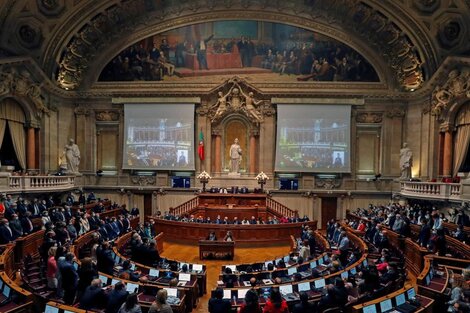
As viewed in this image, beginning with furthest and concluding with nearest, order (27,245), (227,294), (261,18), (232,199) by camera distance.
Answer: (261,18) < (232,199) < (27,245) < (227,294)

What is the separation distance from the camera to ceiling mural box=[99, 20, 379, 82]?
25.3 m

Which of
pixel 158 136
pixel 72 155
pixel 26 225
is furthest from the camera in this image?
pixel 158 136

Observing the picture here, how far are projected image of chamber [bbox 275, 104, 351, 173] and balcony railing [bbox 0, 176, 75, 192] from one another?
14.5 m

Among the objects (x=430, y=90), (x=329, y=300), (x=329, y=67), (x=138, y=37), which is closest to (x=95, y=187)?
(x=138, y=37)

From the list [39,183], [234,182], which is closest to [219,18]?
[234,182]

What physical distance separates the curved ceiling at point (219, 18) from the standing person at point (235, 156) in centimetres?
963

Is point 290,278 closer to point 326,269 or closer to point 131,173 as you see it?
point 326,269

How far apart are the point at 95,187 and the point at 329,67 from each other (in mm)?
19572

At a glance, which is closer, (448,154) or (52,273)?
(52,273)

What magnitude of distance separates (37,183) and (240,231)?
38.9ft

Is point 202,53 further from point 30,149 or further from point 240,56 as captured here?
point 30,149

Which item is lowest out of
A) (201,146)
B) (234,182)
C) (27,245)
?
(27,245)

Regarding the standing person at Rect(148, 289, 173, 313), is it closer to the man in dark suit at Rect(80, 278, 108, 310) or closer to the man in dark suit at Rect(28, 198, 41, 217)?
the man in dark suit at Rect(80, 278, 108, 310)

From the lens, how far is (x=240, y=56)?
25.8m
